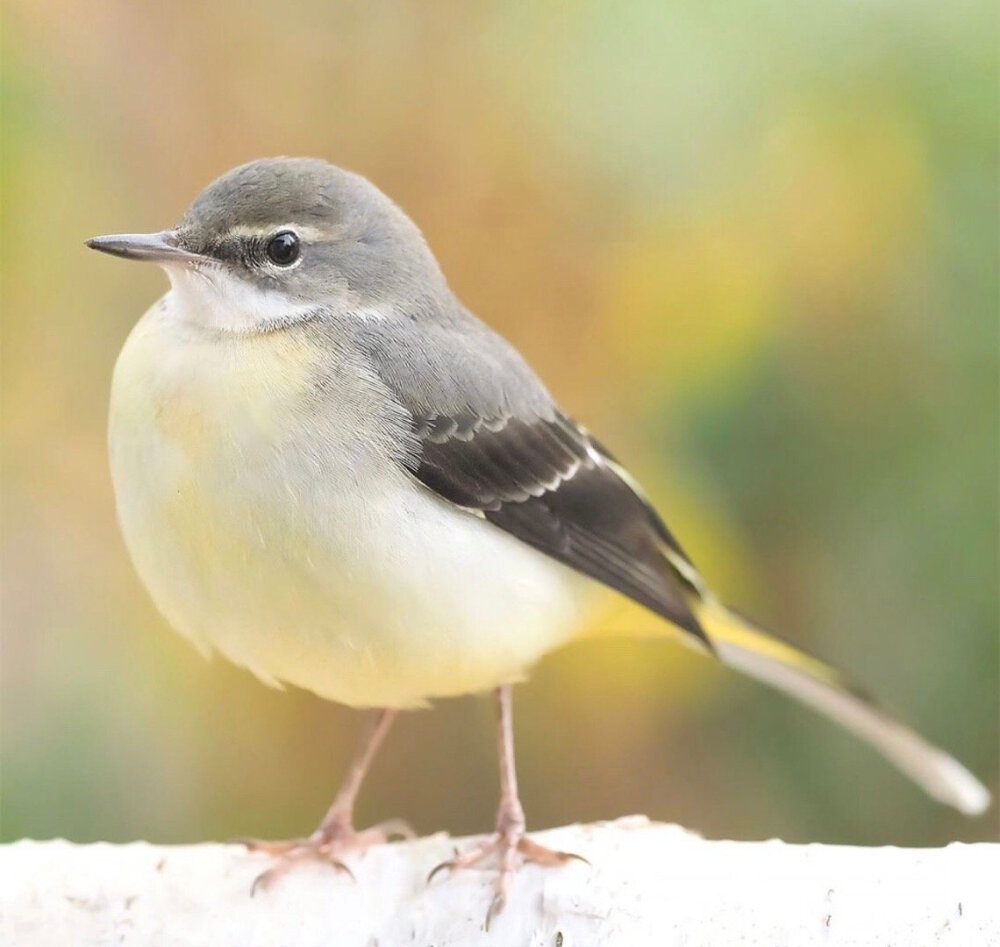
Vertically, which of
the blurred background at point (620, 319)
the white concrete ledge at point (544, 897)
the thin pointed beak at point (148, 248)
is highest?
the blurred background at point (620, 319)

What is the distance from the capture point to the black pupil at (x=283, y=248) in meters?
2.19

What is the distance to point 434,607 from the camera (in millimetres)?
2121

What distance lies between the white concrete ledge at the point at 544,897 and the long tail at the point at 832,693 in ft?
1.96

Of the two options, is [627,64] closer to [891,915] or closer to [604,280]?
[604,280]

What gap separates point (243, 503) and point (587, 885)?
836 mm

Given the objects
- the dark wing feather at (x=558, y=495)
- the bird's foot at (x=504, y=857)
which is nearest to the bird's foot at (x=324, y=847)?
the bird's foot at (x=504, y=857)

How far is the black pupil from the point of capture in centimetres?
219

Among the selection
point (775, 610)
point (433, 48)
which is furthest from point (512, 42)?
point (775, 610)

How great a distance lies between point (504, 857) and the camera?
7.46 ft

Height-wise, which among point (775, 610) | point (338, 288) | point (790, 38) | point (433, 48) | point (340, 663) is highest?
point (790, 38)

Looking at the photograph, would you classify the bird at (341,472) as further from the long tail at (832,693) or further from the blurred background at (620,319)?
the blurred background at (620,319)

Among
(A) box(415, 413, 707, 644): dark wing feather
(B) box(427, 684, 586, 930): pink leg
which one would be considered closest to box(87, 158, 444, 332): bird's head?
(A) box(415, 413, 707, 644): dark wing feather

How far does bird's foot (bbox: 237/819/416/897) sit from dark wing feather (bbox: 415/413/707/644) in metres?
0.69

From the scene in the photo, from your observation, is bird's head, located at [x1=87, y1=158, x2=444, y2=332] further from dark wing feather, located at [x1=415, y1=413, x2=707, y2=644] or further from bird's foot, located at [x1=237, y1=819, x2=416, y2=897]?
bird's foot, located at [x1=237, y1=819, x2=416, y2=897]
